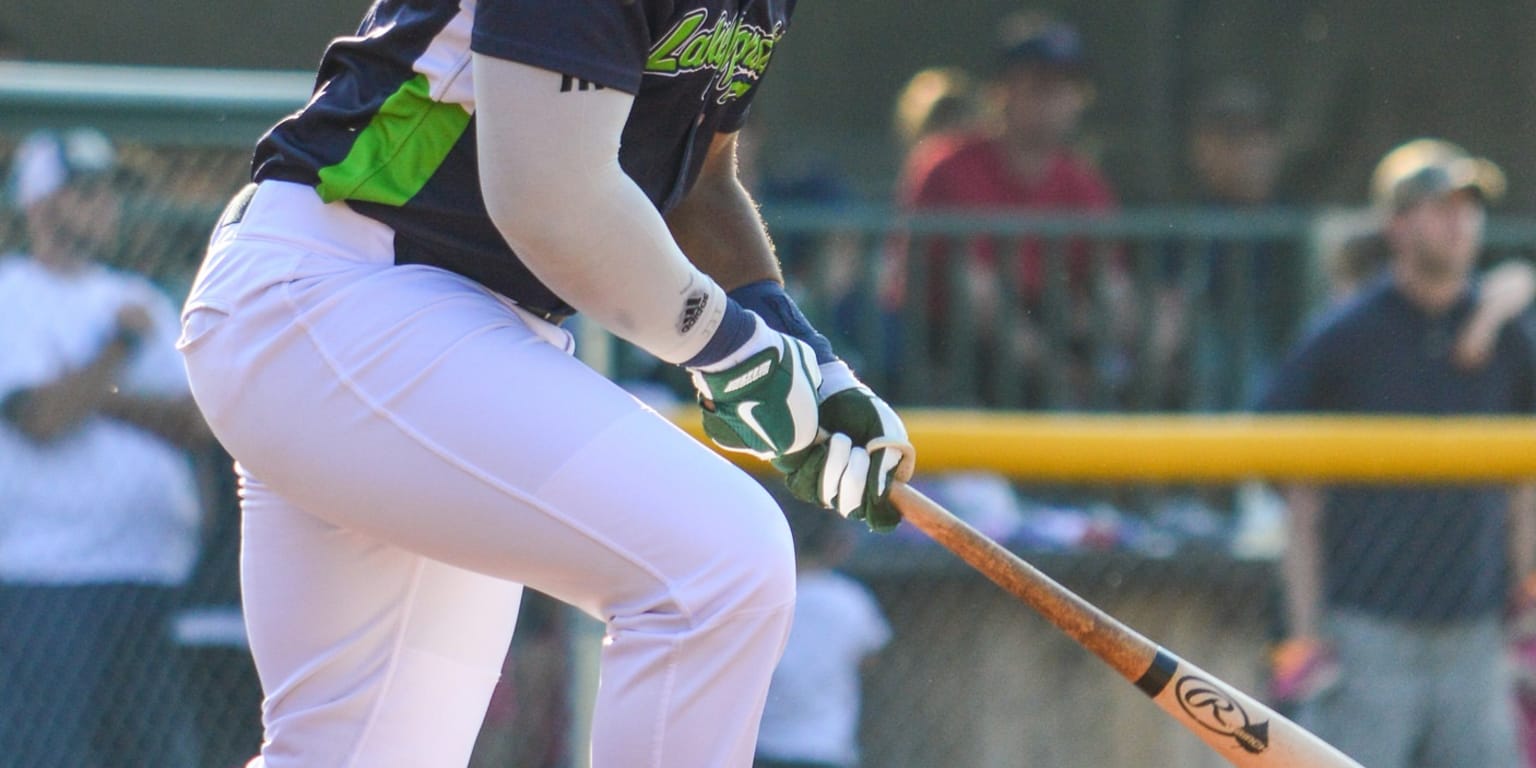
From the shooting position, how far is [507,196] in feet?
6.05

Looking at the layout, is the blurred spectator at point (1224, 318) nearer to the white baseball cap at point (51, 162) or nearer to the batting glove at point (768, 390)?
the white baseball cap at point (51, 162)

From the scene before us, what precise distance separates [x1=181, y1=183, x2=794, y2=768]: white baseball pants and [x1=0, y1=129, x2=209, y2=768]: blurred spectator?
2386mm

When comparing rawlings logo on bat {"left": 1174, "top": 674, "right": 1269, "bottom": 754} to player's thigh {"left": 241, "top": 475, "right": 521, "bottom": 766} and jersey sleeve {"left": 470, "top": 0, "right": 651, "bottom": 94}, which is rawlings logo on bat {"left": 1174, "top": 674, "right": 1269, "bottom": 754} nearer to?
player's thigh {"left": 241, "top": 475, "right": 521, "bottom": 766}

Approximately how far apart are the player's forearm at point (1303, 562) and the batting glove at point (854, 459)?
8.66ft

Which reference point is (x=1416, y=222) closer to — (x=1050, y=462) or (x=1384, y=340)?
(x=1384, y=340)

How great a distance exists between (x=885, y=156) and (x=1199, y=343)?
2.33m

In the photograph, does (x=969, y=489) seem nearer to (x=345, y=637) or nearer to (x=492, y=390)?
(x=345, y=637)

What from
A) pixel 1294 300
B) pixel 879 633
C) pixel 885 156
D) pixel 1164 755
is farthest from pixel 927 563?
pixel 885 156

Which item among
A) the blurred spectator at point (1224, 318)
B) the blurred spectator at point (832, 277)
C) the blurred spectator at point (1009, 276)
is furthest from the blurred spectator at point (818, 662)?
the blurred spectator at point (1224, 318)

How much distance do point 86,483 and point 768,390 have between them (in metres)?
2.78

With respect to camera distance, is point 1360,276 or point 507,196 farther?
point 1360,276

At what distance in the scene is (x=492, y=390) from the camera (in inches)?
75.7

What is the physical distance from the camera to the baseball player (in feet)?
6.13

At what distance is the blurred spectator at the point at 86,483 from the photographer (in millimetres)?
4289
